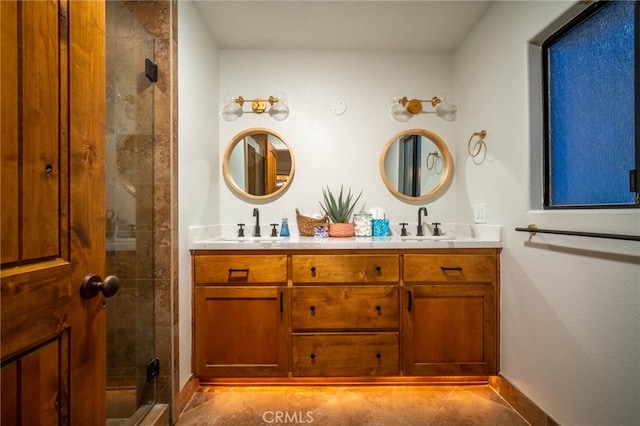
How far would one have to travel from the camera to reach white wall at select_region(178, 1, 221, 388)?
157 centimetres

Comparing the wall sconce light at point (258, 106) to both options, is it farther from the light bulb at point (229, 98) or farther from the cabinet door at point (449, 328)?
the cabinet door at point (449, 328)

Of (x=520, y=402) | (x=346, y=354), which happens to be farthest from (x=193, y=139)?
(x=520, y=402)

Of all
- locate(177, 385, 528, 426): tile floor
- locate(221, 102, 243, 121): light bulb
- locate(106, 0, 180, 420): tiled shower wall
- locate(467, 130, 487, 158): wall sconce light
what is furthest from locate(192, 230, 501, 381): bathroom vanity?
locate(221, 102, 243, 121): light bulb

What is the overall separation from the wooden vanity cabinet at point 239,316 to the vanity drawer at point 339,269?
0.33ft

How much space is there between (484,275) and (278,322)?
4.06 ft

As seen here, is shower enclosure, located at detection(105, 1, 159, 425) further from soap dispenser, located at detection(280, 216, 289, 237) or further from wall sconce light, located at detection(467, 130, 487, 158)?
wall sconce light, located at detection(467, 130, 487, 158)

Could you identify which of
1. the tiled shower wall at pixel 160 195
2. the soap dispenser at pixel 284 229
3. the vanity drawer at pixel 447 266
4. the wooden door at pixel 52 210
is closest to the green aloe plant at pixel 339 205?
the soap dispenser at pixel 284 229

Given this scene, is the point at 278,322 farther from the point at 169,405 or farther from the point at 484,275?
the point at 484,275

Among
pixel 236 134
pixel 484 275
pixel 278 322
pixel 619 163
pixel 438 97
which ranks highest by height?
pixel 438 97

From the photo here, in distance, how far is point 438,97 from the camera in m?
2.27

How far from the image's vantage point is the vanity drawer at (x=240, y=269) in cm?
167

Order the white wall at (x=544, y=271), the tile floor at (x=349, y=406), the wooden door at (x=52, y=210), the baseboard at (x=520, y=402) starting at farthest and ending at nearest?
the tile floor at (x=349, y=406), the baseboard at (x=520, y=402), the white wall at (x=544, y=271), the wooden door at (x=52, y=210)

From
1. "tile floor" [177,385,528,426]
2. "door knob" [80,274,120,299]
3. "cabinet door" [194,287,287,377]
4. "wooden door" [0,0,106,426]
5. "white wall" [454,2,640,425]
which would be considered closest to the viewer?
"wooden door" [0,0,106,426]

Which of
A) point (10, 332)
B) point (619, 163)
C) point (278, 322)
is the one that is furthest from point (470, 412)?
point (10, 332)
